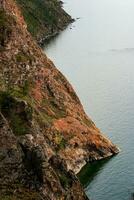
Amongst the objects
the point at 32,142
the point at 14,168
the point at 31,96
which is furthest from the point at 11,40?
the point at 14,168

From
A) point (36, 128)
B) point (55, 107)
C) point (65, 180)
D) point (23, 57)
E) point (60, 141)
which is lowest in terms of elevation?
point (60, 141)

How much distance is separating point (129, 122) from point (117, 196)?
4943cm

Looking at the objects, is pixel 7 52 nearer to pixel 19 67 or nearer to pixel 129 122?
pixel 19 67

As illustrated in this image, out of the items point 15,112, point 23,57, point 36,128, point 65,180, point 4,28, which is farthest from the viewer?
point 23,57

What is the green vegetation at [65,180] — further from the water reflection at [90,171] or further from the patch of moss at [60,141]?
the patch of moss at [60,141]

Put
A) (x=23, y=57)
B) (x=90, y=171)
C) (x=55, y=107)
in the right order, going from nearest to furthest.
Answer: (x=90, y=171), (x=23, y=57), (x=55, y=107)

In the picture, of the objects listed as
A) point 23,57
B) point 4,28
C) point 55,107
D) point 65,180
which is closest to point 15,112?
point 65,180

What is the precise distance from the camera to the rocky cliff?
3676 inches

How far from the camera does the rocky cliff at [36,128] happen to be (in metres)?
93.4

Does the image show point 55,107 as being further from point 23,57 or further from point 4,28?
point 4,28

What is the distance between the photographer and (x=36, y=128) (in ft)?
388

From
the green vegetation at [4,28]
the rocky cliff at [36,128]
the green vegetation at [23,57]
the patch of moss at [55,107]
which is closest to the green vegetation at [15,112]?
the rocky cliff at [36,128]

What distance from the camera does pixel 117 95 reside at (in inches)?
7697

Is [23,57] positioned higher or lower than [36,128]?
higher
